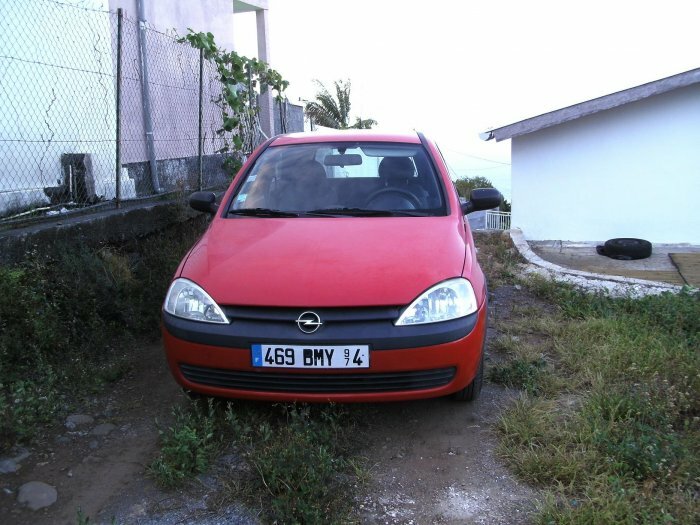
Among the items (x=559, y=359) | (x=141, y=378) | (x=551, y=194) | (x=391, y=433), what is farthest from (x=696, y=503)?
(x=551, y=194)

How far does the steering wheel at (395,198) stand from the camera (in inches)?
150

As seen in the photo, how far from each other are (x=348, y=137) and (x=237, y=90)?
16.1ft

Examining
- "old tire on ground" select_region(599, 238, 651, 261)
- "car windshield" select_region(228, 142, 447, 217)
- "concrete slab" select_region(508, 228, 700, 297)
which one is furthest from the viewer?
"old tire on ground" select_region(599, 238, 651, 261)

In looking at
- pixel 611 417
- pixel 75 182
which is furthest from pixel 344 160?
pixel 75 182

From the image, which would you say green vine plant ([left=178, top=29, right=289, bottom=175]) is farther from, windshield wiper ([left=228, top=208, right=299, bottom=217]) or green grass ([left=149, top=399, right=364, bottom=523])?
green grass ([left=149, top=399, right=364, bottom=523])

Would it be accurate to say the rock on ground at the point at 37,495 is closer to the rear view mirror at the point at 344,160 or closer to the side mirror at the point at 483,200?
the rear view mirror at the point at 344,160

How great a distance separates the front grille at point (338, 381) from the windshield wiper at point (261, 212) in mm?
1194

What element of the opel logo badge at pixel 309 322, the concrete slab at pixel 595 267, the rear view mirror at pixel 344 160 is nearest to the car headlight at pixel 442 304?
the opel logo badge at pixel 309 322

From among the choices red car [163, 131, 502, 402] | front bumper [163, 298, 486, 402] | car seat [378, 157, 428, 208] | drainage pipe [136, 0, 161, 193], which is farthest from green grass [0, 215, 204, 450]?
car seat [378, 157, 428, 208]

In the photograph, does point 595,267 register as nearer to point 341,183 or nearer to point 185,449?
point 341,183

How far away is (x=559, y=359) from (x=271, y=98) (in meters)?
10.0

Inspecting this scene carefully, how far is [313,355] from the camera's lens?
2768 millimetres

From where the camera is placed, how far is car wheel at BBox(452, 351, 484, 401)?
10.7 feet

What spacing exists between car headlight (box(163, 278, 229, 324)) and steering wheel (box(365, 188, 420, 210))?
1278mm
